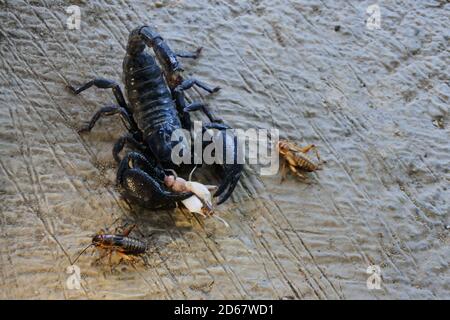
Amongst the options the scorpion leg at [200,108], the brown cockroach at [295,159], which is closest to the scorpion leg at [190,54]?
the scorpion leg at [200,108]

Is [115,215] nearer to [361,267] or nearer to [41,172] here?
[41,172]

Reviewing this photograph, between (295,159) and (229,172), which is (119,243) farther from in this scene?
(295,159)

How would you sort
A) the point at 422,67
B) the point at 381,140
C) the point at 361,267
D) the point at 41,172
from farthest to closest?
the point at 422,67 < the point at 381,140 < the point at 41,172 < the point at 361,267

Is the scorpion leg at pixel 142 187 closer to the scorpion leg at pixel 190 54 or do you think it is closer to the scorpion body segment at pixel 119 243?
the scorpion body segment at pixel 119 243

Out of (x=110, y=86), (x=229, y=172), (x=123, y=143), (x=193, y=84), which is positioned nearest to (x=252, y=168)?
(x=229, y=172)

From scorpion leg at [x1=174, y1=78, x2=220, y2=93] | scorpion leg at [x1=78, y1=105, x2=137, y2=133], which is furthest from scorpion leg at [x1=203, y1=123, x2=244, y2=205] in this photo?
scorpion leg at [x1=78, y1=105, x2=137, y2=133]
